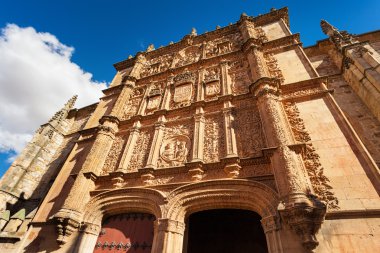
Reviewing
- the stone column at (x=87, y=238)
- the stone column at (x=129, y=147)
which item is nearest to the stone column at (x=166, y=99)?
the stone column at (x=129, y=147)

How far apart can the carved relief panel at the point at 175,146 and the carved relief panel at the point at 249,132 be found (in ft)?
5.65

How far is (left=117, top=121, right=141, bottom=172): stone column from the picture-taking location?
721 centimetres

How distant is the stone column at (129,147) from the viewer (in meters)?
7.21

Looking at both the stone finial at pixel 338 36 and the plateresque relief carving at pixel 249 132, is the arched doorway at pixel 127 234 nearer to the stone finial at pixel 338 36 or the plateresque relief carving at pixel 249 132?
the plateresque relief carving at pixel 249 132

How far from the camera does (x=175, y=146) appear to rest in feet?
23.6

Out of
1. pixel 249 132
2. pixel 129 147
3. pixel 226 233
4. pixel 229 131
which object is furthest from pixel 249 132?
pixel 129 147

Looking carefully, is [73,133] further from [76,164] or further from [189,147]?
[189,147]

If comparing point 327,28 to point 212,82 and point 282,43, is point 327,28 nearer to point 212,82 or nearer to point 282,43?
point 282,43

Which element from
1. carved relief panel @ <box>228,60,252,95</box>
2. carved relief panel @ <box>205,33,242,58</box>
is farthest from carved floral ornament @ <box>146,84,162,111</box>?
carved relief panel @ <box>228,60,252,95</box>

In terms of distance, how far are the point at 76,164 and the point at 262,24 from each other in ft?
37.3

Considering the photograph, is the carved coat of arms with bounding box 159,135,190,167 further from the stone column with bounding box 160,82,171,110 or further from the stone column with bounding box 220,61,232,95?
the stone column with bounding box 220,61,232,95

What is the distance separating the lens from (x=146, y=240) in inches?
218

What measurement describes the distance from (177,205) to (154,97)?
228 inches

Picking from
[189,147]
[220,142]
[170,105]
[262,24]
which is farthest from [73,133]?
[262,24]
